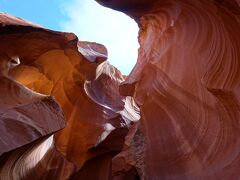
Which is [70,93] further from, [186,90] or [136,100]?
[186,90]

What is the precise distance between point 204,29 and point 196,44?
0.21 metres

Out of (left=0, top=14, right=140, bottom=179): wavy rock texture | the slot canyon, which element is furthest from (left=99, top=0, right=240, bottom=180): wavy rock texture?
(left=0, top=14, right=140, bottom=179): wavy rock texture

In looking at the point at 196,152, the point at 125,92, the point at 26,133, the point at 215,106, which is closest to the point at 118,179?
the point at 125,92

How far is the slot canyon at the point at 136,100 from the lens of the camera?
157 inches

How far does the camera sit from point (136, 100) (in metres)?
6.30

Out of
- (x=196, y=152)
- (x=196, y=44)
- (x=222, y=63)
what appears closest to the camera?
(x=222, y=63)

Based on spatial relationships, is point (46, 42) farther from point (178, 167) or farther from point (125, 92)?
point (178, 167)

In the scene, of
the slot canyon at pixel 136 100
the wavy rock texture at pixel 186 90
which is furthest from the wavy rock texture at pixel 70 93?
the wavy rock texture at pixel 186 90

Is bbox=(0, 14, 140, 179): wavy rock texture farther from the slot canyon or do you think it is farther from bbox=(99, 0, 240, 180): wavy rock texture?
bbox=(99, 0, 240, 180): wavy rock texture

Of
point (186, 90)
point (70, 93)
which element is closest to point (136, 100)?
point (186, 90)

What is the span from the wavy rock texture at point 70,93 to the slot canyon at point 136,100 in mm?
21

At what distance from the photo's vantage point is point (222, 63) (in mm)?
4000

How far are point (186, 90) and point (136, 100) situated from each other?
156 cm

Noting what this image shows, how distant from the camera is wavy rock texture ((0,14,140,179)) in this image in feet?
21.8
